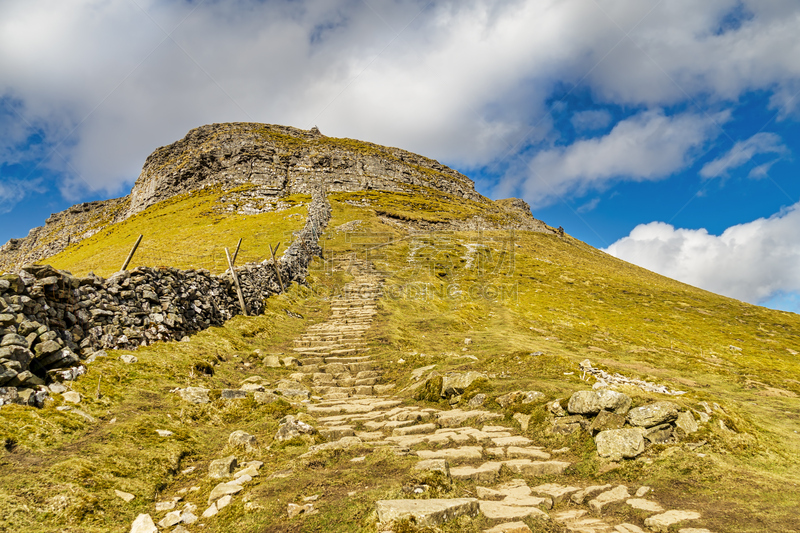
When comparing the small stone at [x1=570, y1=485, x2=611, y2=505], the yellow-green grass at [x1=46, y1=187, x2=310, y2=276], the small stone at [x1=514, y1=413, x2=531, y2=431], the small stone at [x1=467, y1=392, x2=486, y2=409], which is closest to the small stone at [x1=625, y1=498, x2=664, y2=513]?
the small stone at [x1=570, y1=485, x2=611, y2=505]

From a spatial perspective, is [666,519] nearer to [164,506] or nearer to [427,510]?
[427,510]

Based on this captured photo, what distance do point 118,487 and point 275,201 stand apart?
245 ft

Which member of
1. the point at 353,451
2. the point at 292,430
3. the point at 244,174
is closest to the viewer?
the point at 353,451

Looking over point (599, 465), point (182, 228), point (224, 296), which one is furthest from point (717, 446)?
point (182, 228)

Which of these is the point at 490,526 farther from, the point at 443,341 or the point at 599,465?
the point at 443,341

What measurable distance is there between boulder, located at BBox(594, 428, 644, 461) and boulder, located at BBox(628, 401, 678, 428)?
0.86 feet

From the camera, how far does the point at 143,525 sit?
5996 millimetres

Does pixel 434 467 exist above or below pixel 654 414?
below

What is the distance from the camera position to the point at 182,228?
6019cm

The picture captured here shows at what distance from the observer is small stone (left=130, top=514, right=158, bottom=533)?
5914 mm

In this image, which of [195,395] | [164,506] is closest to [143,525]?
[164,506]

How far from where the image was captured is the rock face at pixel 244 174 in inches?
3743

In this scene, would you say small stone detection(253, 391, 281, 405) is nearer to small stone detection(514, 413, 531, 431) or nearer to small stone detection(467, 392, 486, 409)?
small stone detection(467, 392, 486, 409)

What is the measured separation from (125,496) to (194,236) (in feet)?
172
